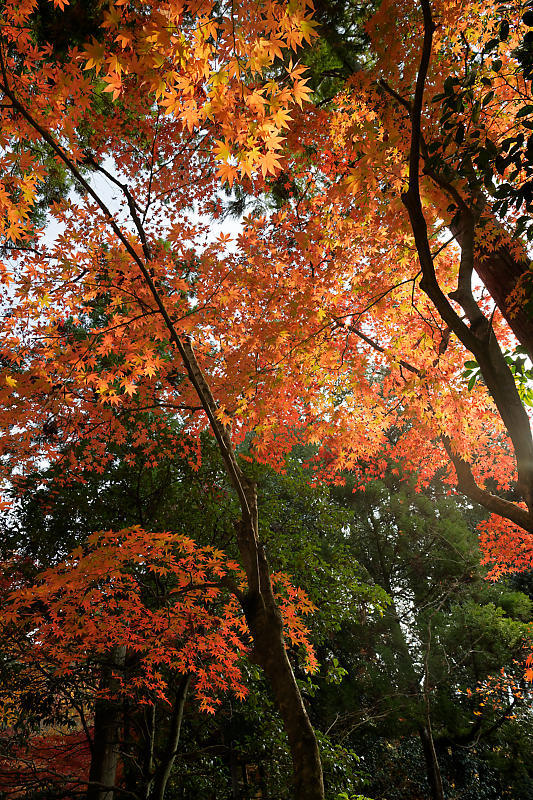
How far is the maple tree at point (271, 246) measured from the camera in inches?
82.6

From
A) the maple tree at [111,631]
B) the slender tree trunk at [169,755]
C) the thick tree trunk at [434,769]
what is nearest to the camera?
the maple tree at [111,631]

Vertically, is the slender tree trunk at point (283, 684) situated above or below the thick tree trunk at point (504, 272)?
below

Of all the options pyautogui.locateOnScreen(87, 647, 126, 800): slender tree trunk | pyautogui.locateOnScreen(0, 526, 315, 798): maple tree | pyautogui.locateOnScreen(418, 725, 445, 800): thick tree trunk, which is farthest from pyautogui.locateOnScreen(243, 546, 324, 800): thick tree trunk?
Answer: pyautogui.locateOnScreen(418, 725, 445, 800): thick tree trunk

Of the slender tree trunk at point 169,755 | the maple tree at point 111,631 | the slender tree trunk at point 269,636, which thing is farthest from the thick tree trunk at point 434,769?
the slender tree trunk at point 269,636

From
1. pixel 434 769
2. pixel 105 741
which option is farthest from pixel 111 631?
pixel 434 769

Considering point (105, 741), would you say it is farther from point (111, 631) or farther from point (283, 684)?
point (283, 684)

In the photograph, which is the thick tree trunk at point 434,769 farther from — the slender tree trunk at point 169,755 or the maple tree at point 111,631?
the slender tree trunk at point 169,755

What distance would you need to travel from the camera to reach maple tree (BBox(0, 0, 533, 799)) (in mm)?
2098

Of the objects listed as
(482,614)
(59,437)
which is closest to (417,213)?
(59,437)

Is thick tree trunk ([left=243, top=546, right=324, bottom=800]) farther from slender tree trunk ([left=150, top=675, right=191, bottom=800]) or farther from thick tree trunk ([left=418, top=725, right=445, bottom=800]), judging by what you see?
thick tree trunk ([left=418, top=725, right=445, bottom=800])

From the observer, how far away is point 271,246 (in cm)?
565

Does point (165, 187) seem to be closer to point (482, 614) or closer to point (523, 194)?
point (523, 194)

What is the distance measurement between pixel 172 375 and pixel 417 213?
4173 mm

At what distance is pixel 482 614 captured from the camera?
8.41 m
